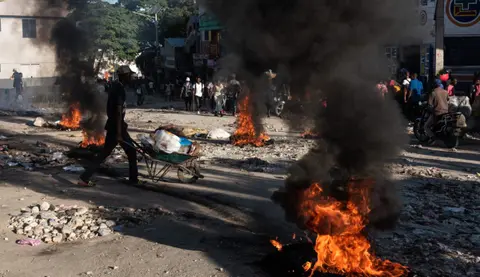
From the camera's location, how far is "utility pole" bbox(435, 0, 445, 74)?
1639 centimetres

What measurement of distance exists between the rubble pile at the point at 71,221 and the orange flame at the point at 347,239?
2557mm

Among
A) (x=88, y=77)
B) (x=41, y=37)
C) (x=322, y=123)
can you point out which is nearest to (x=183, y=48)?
(x=41, y=37)

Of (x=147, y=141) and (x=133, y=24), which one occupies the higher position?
(x=133, y=24)

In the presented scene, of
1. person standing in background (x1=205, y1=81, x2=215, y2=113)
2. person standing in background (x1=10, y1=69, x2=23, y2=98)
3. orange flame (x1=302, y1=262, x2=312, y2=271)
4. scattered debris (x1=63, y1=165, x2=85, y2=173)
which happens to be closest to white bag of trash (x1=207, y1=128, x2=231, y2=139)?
scattered debris (x1=63, y1=165, x2=85, y2=173)

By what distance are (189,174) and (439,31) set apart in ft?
38.2

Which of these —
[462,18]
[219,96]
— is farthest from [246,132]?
[462,18]

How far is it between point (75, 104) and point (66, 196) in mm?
8995

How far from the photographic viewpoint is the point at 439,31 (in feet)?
55.4

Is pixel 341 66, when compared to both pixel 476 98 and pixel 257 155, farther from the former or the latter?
pixel 476 98

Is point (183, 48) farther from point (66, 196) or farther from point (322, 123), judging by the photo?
point (322, 123)

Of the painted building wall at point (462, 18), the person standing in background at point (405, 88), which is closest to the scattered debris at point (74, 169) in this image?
the person standing in background at point (405, 88)

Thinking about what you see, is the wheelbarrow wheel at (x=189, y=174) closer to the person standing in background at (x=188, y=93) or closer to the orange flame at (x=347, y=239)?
the orange flame at (x=347, y=239)

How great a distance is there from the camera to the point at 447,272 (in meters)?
4.86

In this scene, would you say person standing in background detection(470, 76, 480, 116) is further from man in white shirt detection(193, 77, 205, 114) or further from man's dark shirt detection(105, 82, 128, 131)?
man in white shirt detection(193, 77, 205, 114)
